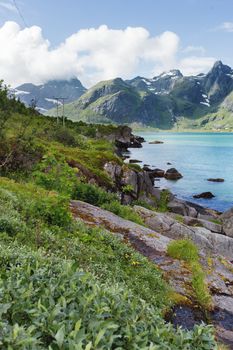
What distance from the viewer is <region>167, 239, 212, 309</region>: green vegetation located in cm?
1088

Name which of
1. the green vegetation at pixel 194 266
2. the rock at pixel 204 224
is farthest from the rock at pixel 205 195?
the green vegetation at pixel 194 266

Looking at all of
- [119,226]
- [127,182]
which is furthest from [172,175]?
[119,226]

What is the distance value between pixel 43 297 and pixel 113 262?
6.24 meters

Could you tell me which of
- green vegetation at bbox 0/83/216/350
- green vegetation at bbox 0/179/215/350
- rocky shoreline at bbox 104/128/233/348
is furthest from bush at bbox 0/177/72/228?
green vegetation at bbox 0/179/215/350

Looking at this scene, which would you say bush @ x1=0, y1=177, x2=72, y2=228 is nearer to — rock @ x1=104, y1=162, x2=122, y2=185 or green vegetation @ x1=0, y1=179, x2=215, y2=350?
green vegetation @ x1=0, y1=179, x2=215, y2=350

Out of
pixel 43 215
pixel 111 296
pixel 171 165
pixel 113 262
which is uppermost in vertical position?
pixel 111 296

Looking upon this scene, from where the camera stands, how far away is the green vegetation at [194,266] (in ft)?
35.7

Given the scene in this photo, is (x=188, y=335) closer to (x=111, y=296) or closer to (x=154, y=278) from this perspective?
(x=111, y=296)

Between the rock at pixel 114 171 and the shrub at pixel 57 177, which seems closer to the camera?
the shrub at pixel 57 177

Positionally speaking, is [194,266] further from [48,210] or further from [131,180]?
[131,180]

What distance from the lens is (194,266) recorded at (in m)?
13.1

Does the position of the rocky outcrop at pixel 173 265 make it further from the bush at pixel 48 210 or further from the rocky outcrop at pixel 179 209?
the rocky outcrop at pixel 179 209

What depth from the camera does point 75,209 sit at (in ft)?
52.9

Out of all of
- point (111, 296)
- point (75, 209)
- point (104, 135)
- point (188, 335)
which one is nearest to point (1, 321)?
point (111, 296)
